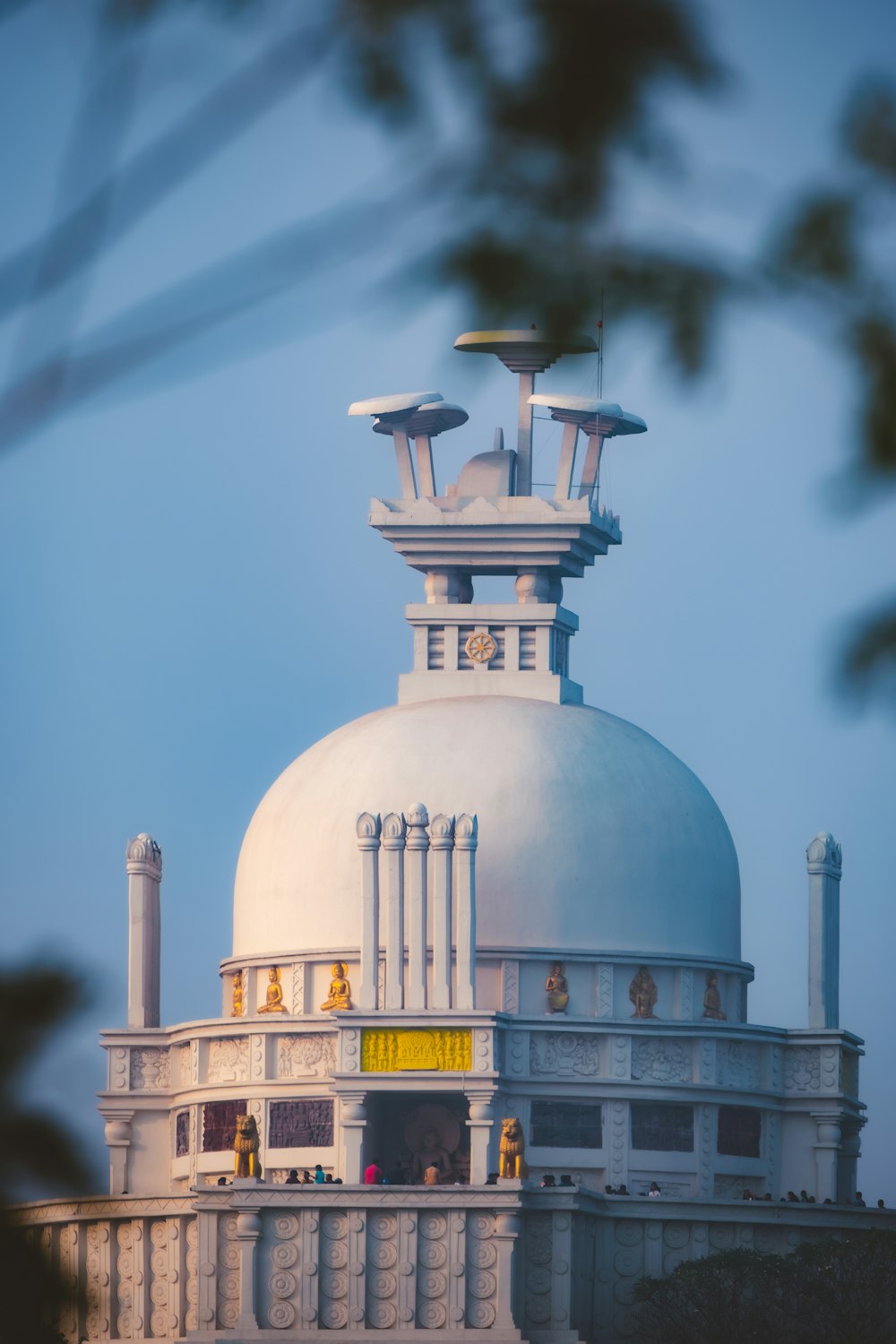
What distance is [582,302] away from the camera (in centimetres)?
989

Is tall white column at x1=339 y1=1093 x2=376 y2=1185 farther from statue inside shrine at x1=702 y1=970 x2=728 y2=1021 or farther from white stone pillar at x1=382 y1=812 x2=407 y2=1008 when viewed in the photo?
statue inside shrine at x1=702 y1=970 x2=728 y2=1021

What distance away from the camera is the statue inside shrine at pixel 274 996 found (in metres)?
57.0

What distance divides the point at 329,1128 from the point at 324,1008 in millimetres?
2408

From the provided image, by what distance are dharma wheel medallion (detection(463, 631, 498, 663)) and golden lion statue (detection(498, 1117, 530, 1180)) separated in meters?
12.1

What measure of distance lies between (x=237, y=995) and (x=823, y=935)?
39.7ft

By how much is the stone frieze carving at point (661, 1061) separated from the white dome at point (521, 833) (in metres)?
2.13

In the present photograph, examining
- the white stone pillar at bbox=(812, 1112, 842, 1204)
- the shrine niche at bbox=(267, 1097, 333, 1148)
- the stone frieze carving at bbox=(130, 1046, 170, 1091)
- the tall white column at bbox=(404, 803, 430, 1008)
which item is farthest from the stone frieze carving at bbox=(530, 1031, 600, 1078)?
the stone frieze carving at bbox=(130, 1046, 170, 1091)

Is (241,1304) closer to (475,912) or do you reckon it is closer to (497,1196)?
(497,1196)

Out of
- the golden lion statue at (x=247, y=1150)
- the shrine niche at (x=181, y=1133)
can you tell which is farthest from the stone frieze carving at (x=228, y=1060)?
the golden lion statue at (x=247, y=1150)

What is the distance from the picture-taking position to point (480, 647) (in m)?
60.3

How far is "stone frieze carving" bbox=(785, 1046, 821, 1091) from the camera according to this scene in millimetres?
56969

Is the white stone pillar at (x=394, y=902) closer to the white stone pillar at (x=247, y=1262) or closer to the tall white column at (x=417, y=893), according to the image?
the tall white column at (x=417, y=893)

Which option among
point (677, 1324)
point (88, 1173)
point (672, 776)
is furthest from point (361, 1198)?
point (88, 1173)

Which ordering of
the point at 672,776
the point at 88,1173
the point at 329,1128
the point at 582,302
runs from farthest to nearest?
the point at 672,776 < the point at 329,1128 < the point at 582,302 < the point at 88,1173
